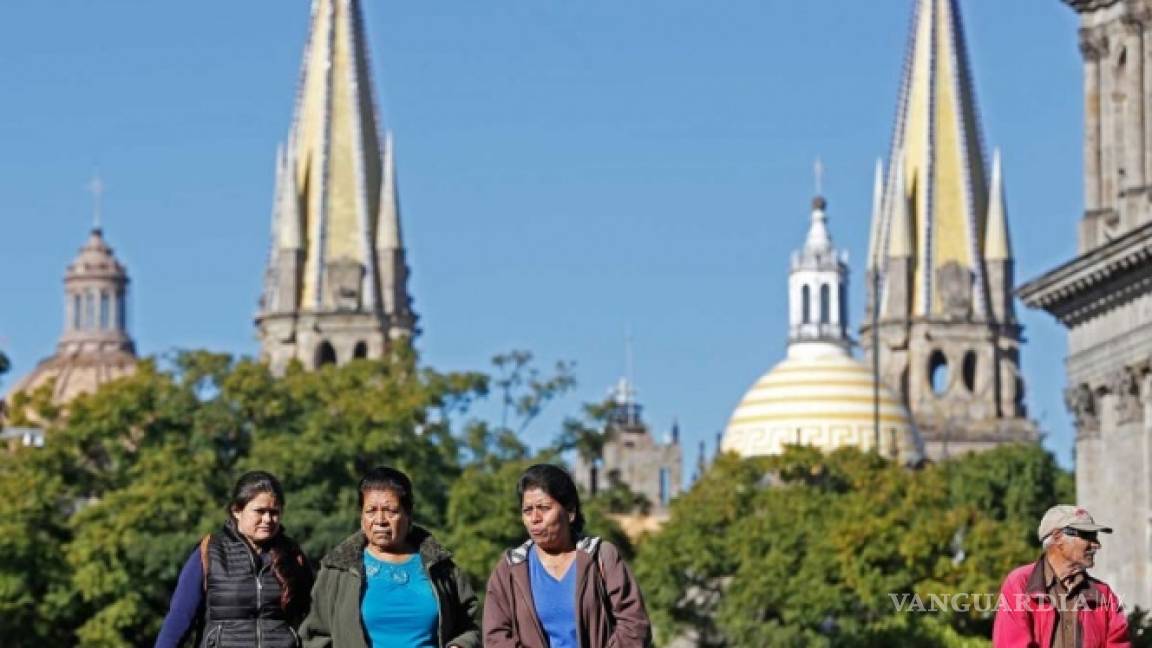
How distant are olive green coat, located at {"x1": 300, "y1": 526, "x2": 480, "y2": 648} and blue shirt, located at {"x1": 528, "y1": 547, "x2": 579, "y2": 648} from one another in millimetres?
307

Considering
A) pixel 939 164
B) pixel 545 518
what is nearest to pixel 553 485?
pixel 545 518

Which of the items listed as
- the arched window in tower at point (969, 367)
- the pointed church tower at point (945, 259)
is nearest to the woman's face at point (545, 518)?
the pointed church tower at point (945, 259)

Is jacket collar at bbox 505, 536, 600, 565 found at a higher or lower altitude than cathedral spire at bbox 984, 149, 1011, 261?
lower

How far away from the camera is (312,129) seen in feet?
475

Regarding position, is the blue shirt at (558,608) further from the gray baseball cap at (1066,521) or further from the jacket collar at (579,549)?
the gray baseball cap at (1066,521)

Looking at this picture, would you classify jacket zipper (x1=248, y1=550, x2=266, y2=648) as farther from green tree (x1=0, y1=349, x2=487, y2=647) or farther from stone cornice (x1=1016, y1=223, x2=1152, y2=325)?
green tree (x1=0, y1=349, x2=487, y2=647)

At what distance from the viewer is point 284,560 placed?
2134 cm

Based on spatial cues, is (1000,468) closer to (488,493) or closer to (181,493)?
(488,493)

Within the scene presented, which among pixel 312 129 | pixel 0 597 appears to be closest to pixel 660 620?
pixel 0 597

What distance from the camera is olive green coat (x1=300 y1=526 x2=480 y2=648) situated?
20.2m

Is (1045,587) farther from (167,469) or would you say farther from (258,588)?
(167,469)

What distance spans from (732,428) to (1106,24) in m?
97.5

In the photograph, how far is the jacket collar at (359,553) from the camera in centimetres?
2028

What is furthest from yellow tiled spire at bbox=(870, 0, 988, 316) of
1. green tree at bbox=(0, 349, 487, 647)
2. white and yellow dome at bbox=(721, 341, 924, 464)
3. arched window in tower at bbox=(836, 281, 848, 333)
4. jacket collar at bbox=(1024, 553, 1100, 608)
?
jacket collar at bbox=(1024, 553, 1100, 608)
